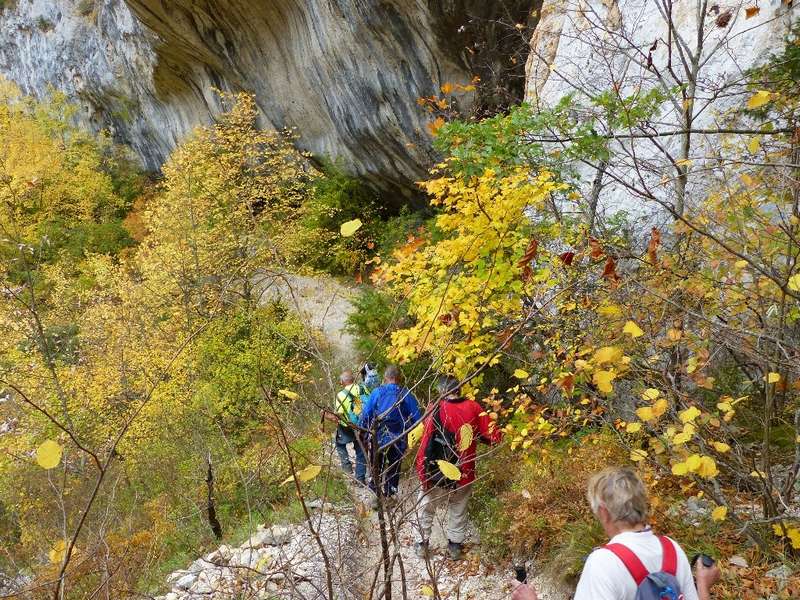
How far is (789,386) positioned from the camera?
361 centimetres

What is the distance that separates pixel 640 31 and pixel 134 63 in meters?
18.3

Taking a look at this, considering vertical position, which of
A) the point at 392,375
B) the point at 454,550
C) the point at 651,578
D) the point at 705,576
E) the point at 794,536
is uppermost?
the point at 392,375

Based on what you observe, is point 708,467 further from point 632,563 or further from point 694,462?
point 632,563

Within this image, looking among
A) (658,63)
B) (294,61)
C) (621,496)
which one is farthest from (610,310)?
(294,61)

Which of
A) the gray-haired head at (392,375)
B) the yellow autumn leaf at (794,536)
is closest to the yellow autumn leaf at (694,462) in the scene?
the yellow autumn leaf at (794,536)

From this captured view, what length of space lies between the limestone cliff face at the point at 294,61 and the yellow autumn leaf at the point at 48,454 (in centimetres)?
872

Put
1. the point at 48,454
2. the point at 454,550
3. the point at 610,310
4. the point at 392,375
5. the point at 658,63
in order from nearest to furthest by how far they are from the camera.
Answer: the point at 48,454, the point at 610,310, the point at 392,375, the point at 454,550, the point at 658,63

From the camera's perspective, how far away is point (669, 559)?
1705 mm

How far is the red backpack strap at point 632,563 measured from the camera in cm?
165

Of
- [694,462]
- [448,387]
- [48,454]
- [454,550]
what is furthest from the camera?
[454,550]

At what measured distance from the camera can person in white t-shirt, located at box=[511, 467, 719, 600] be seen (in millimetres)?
1649

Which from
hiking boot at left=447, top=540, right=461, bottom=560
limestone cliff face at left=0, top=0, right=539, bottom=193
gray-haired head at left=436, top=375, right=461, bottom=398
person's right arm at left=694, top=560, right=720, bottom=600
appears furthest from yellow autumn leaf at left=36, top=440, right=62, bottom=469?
limestone cliff face at left=0, top=0, right=539, bottom=193

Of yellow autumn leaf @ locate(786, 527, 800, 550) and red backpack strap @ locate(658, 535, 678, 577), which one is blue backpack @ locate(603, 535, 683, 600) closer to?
red backpack strap @ locate(658, 535, 678, 577)

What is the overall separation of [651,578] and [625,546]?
0.11 metres
